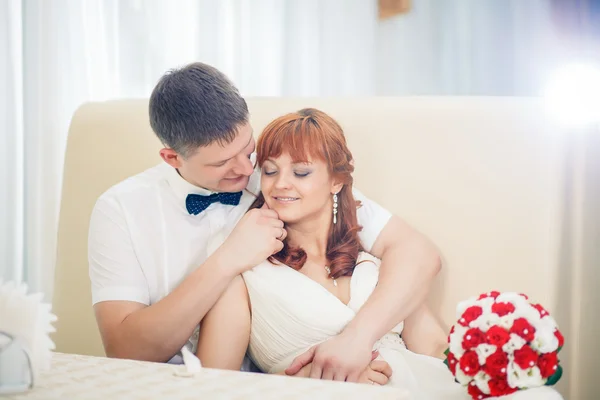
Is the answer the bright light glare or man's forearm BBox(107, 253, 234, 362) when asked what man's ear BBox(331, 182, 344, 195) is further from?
the bright light glare

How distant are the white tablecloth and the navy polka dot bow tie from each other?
0.45 meters

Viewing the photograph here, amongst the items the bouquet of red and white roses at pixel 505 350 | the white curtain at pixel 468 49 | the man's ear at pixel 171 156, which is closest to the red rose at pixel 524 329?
the bouquet of red and white roses at pixel 505 350

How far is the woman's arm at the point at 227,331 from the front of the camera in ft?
4.93

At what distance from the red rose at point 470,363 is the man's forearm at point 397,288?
247mm

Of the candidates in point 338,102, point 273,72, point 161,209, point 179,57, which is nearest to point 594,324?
point 338,102

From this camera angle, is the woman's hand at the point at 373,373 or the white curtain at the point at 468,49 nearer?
the woman's hand at the point at 373,373

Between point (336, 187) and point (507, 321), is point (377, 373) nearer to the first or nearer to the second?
point (507, 321)

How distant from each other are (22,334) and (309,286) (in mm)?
616

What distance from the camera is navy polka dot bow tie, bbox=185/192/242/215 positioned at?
1650mm

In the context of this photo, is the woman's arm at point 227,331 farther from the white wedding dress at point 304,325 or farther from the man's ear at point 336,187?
the man's ear at point 336,187

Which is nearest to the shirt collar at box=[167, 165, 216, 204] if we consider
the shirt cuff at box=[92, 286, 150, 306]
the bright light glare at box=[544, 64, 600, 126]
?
the shirt cuff at box=[92, 286, 150, 306]

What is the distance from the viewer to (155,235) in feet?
5.43

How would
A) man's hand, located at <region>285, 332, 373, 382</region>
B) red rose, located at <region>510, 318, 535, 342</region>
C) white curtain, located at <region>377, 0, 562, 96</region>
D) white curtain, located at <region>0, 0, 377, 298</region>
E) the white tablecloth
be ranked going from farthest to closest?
white curtain, located at <region>0, 0, 377, 298</region> < white curtain, located at <region>377, 0, 562, 96</region> < man's hand, located at <region>285, 332, 373, 382</region> < red rose, located at <region>510, 318, 535, 342</region> < the white tablecloth

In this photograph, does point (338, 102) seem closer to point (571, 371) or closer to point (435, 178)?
point (435, 178)
